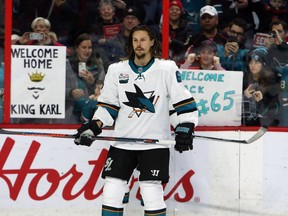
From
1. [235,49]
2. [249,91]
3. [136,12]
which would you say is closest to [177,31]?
[136,12]

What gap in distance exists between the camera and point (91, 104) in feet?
17.2

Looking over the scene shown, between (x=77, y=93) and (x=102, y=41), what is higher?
(x=102, y=41)

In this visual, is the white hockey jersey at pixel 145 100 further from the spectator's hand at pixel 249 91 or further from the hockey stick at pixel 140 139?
the spectator's hand at pixel 249 91

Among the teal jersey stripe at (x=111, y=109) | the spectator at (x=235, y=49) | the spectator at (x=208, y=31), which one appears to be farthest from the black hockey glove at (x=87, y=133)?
the spectator at (x=235, y=49)

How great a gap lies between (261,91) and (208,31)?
0.52 meters

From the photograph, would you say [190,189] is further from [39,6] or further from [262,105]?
[39,6]

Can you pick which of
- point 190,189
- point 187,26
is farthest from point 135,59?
point 190,189

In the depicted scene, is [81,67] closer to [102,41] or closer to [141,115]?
[102,41]

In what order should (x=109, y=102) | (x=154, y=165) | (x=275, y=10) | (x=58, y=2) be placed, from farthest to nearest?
1. (x=275, y=10)
2. (x=58, y=2)
3. (x=109, y=102)
4. (x=154, y=165)

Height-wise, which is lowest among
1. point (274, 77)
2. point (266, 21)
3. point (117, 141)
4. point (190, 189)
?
point (190, 189)

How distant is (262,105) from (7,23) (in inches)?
66.6

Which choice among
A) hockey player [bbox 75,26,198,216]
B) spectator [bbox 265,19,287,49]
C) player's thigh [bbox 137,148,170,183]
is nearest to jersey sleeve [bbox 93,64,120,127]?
A: hockey player [bbox 75,26,198,216]

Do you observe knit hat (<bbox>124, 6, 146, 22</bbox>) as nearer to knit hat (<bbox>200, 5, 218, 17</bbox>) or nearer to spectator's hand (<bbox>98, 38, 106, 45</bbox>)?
spectator's hand (<bbox>98, 38, 106, 45</bbox>)

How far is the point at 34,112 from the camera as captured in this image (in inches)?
203
